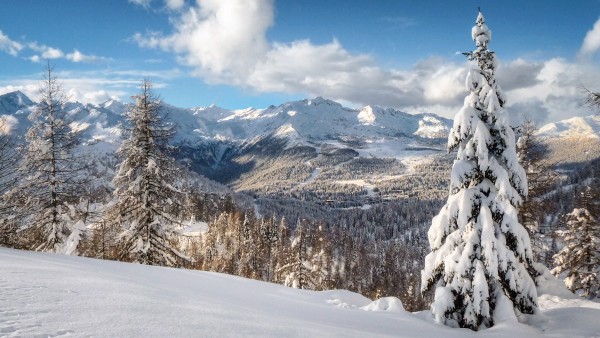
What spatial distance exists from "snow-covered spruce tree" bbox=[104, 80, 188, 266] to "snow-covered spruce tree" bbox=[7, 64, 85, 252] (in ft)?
7.96

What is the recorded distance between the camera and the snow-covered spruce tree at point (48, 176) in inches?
752

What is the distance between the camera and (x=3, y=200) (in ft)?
59.9

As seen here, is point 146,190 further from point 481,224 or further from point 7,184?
point 481,224

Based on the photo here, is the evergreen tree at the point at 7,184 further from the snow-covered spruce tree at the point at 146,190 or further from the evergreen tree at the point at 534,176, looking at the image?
the evergreen tree at the point at 534,176

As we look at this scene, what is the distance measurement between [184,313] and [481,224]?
9.83 meters

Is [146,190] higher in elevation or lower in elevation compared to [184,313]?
higher

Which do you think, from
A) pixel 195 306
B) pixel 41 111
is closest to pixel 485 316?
→ pixel 195 306

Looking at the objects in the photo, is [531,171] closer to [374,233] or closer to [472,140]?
[472,140]

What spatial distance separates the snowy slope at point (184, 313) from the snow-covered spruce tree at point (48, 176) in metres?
11.6

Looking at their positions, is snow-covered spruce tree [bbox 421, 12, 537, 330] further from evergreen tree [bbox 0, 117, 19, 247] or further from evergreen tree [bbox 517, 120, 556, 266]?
evergreen tree [bbox 0, 117, 19, 247]

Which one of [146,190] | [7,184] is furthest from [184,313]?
[7,184]

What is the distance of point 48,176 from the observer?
19.7m

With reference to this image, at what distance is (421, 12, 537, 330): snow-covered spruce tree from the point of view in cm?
1166

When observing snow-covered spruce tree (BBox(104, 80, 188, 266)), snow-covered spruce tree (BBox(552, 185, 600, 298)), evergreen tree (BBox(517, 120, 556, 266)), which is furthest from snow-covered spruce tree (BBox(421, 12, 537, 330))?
snow-covered spruce tree (BBox(552, 185, 600, 298))
